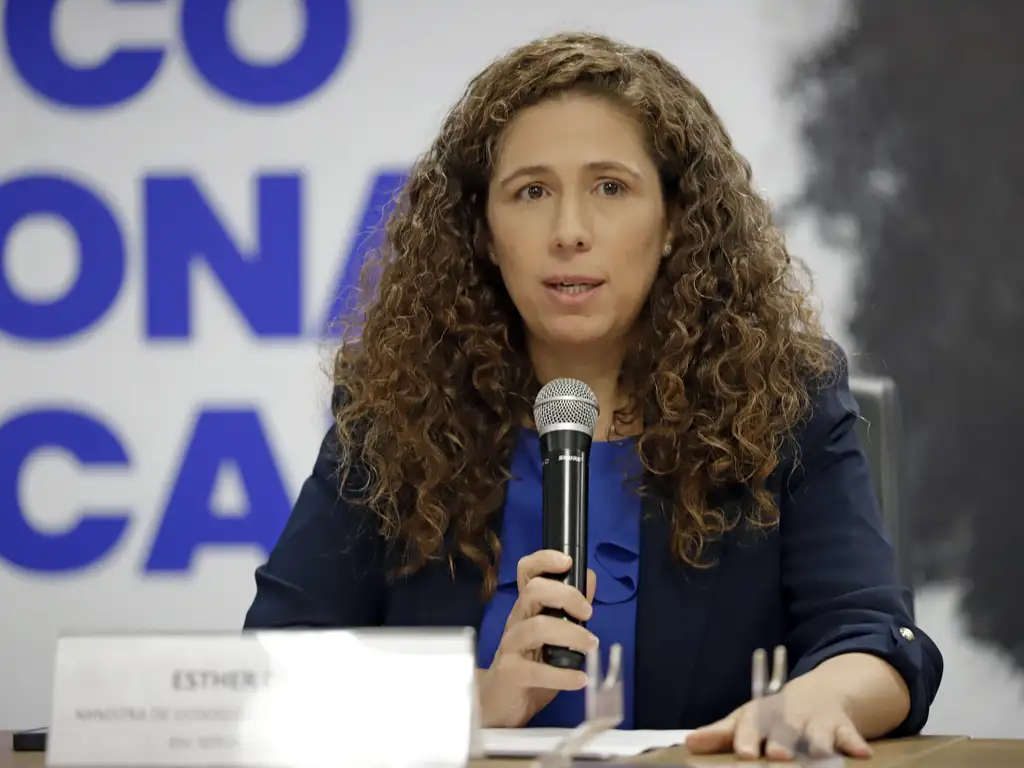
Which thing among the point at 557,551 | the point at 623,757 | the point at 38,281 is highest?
the point at 38,281

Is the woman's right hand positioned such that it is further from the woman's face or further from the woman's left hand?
the woman's face

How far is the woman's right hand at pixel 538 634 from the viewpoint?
1.39m

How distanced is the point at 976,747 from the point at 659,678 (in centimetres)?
51

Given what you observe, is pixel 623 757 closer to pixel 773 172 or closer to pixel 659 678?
pixel 659 678

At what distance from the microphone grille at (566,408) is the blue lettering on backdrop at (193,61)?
5.66ft

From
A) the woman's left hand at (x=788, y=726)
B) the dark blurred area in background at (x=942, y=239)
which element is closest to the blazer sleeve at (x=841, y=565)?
the woman's left hand at (x=788, y=726)

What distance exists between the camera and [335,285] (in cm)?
304

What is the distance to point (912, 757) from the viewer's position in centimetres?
131

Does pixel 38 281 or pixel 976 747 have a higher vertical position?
pixel 38 281

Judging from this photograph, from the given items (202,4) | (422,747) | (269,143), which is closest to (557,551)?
(422,747)

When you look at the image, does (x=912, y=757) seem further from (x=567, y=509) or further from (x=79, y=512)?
(x=79, y=512)

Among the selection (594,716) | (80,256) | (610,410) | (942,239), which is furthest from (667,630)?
(80,256)

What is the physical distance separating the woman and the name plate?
2.31ft

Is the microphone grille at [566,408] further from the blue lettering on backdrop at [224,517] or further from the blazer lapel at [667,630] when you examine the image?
the blue lettering on backdrop at [224,517]
